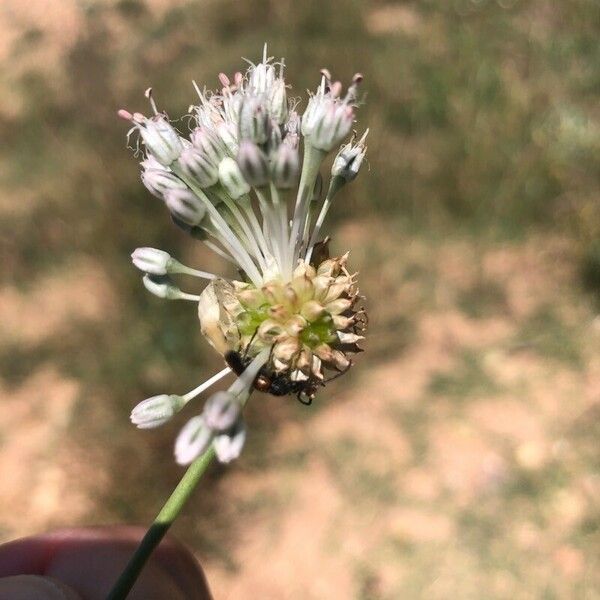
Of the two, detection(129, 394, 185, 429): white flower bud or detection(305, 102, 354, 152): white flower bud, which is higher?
detection(305, 102, 354, 152): white flower bud

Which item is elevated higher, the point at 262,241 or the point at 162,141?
the point at 162,141

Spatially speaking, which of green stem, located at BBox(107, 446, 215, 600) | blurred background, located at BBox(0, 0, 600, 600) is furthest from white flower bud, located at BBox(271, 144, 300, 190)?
blurred background, located at BBox(0, 0, 600, 600)

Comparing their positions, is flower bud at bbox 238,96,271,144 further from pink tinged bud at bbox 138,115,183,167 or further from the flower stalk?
pink tinged bud at bbox 138,115,183,167

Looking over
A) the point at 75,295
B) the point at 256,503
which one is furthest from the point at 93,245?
the point at 256,503

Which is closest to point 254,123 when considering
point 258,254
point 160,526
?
point 258,254

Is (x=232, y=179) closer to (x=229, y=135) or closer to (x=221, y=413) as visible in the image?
(x=229, y=135)

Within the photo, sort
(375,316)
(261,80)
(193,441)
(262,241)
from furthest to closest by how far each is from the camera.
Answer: (375,316), (261,80), (262,241), (193,441)

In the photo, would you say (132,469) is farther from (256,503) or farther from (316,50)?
(316,50)
